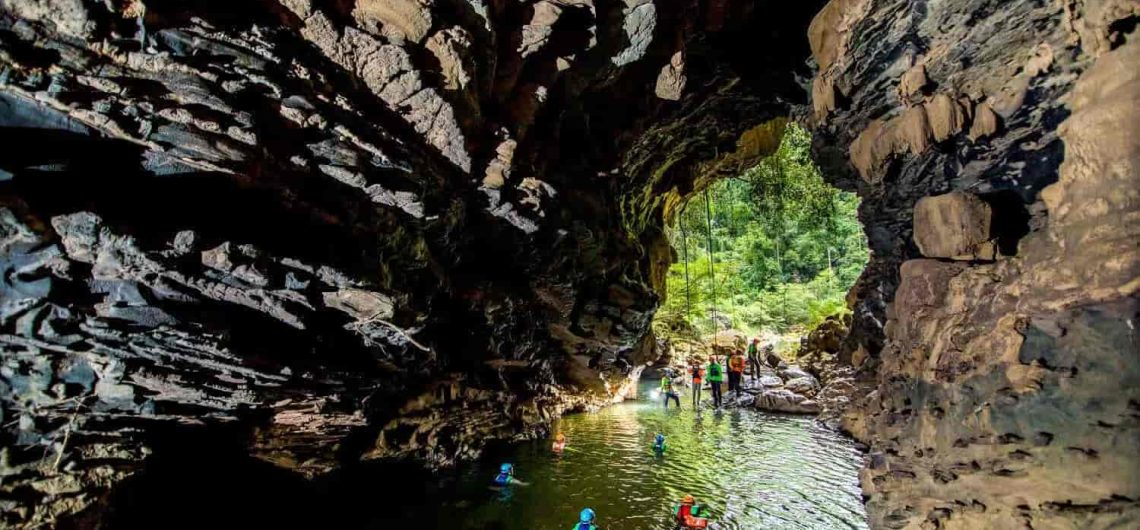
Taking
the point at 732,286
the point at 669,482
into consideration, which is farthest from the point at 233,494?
the point at 732,286

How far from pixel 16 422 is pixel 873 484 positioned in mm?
10063

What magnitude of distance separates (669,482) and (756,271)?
25.0 m

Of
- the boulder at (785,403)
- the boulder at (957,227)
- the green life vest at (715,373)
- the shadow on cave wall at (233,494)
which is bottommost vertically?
the shadow on cave wall at (233,494)

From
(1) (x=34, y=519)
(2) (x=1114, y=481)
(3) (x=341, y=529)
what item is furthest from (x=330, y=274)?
(2) (x=1114, y=481)

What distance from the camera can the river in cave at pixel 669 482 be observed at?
7.68 meters

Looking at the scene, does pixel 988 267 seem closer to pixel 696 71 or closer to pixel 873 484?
pixel 873 484

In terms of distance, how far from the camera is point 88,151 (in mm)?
4043

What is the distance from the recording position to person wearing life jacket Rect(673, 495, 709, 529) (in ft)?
23.5

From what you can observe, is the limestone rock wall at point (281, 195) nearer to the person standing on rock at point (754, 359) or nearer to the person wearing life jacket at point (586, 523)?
the person wearing life jacket at point (586, 523)

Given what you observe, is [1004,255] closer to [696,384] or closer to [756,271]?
[696,384]

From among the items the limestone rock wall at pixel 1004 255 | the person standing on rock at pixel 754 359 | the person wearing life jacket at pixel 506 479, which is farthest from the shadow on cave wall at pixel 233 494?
the person standing on rock at pixel 754 359

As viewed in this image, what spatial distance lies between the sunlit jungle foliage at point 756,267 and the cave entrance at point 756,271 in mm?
61

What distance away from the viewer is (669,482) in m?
9.47

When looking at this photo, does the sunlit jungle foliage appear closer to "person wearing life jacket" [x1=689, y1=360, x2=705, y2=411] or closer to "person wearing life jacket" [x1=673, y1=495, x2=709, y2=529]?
"person wearing life jacket" [x1=689, y1=360, x2=705, y2=411]
